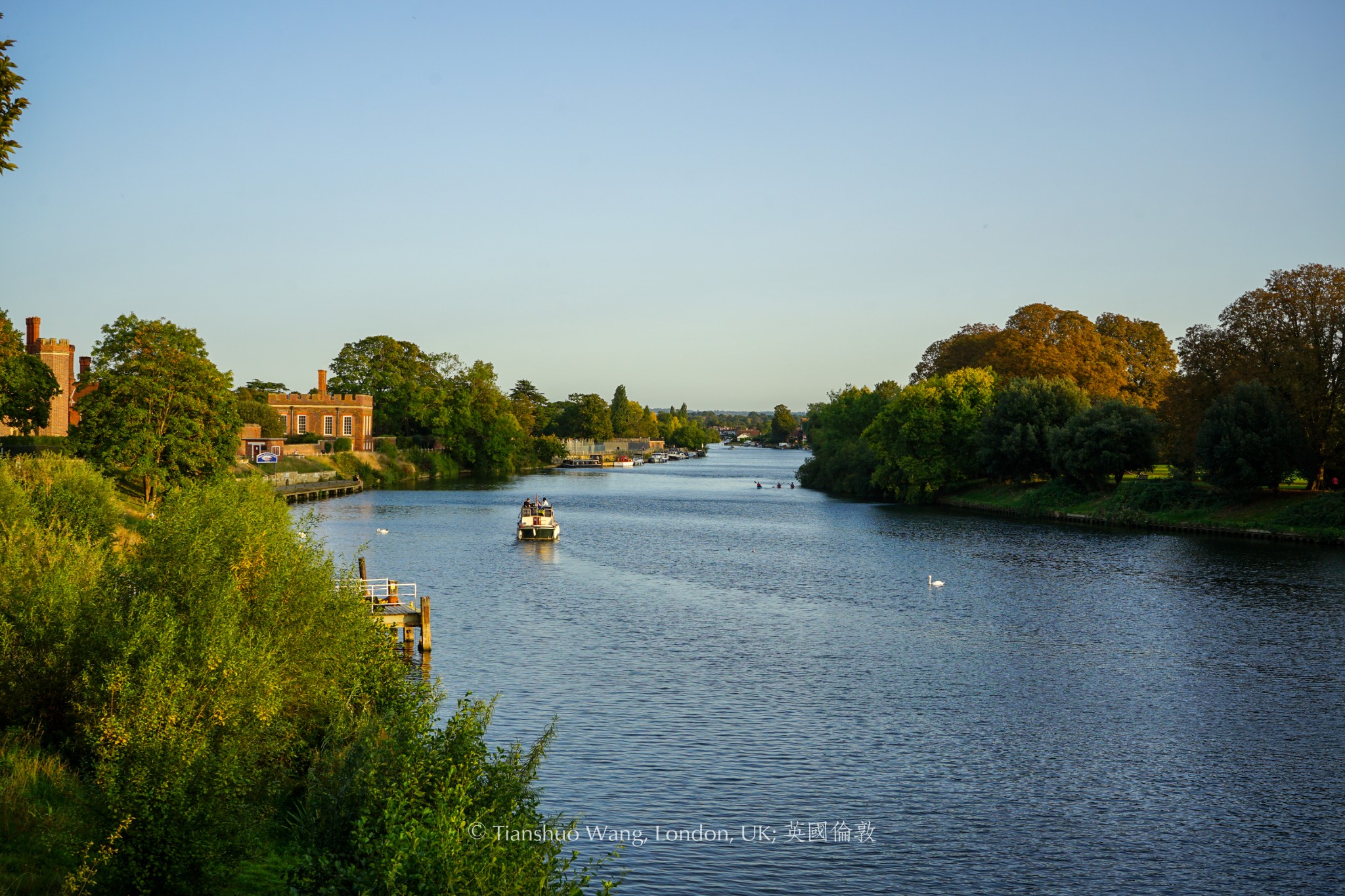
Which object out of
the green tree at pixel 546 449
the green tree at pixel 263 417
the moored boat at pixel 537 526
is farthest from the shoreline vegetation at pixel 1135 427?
the green tree at pixel 546 449

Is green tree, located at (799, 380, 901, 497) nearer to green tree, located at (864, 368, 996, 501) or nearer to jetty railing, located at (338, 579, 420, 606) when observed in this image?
green tree, located at (864, 368, 996, 501)

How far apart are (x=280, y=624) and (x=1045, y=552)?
146 ft

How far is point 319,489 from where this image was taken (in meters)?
91.6

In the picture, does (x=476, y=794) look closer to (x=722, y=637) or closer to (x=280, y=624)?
(x=280, y=624)

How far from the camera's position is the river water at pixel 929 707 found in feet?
55.6

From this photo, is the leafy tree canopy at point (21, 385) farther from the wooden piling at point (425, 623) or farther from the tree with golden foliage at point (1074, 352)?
the tree with golden foliage at point (1074, 352)

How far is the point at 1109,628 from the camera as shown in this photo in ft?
115

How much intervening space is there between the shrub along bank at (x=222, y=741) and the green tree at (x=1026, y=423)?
6358 cm

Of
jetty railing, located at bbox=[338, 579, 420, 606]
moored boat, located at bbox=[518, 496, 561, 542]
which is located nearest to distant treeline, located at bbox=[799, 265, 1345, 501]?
moored boat, located at bbox=[518, 496, 561, 542]

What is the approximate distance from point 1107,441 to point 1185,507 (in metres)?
7.09

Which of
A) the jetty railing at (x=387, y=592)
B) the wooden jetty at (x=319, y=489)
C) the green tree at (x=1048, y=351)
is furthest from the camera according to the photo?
the green tree at (x=1048, y=351)

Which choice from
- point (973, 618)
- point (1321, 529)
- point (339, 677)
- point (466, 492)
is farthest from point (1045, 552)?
point (466, 492)

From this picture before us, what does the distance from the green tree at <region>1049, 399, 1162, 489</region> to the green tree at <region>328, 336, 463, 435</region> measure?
80.5 meters

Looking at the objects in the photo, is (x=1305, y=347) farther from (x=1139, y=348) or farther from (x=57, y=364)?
(x=57, y=364)
